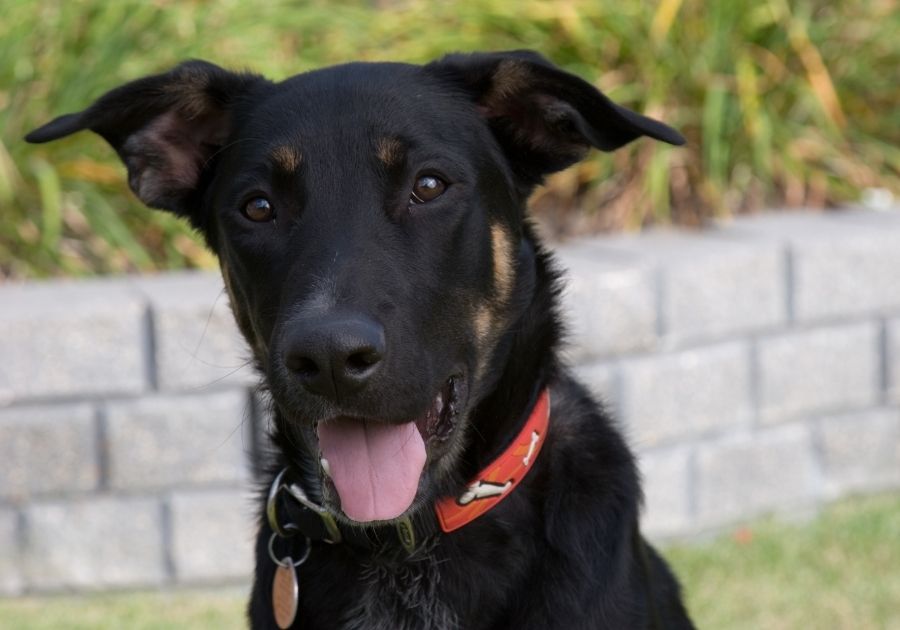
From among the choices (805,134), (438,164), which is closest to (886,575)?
(805,134)

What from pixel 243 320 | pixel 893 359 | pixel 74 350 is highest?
pixel 243 320

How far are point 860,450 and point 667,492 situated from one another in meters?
0.97

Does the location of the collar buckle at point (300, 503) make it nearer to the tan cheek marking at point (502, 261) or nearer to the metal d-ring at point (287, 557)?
the metal d-ring at point (287, 557)

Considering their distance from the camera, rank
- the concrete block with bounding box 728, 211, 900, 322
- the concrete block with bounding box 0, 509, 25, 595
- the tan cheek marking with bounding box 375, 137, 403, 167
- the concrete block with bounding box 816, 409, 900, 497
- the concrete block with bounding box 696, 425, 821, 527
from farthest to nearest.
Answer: the concrete block with bounding box 816, 409, 900, 497
the concrete block with bounding box 728, 211, 900, 322
the concrete block with bounding box 696, 425, 821, 527
the concrete block with bounding box 0, 509, 25, 595
the tan cheek marking with bounding box 375, 137, 403, 167

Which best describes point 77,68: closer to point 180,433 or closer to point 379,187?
point 180,433

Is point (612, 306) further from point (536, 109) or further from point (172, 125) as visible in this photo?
point (172, 125)

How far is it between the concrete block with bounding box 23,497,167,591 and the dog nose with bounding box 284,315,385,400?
2.57 metres

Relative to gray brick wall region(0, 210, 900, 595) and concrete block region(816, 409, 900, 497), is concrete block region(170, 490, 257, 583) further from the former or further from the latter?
concrete block region(816, 409, 900, 497)

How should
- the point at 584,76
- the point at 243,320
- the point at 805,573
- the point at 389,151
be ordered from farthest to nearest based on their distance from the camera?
the point at 584,76 < the point at 805,573 < the point at 243,320 < the point at 389,151

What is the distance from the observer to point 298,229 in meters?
3.14

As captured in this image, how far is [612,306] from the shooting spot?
5.50 m

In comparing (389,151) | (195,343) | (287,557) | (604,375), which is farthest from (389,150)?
(604,375)

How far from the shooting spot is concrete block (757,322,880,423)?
5.84m

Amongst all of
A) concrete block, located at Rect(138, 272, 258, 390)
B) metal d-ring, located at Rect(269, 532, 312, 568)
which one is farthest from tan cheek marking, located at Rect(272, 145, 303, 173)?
concrete block, located at Rect(138, 272, 258, 390)
